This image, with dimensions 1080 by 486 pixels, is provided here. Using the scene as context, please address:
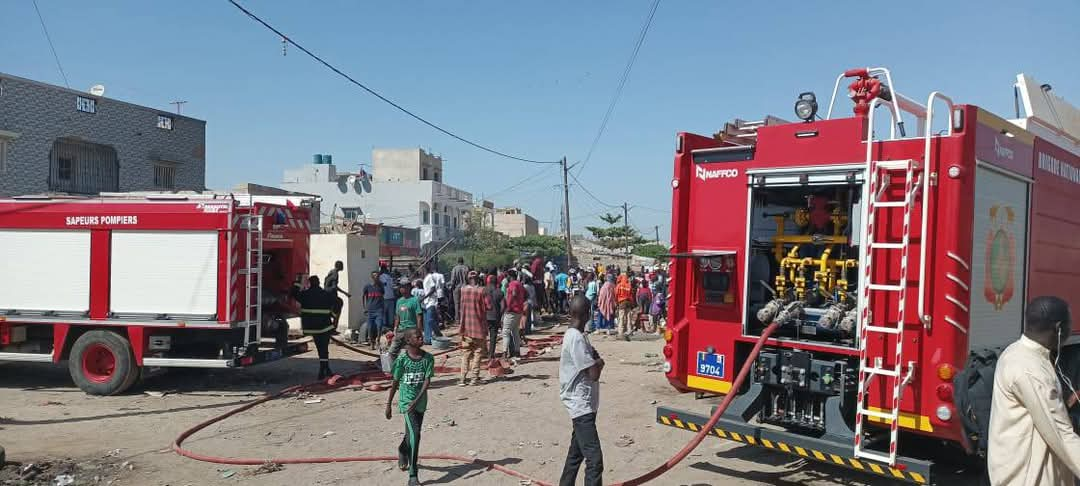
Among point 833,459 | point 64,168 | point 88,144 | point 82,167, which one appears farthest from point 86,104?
point 833,459

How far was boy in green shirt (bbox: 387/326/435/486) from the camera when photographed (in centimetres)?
663

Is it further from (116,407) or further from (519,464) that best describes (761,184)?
(116,407)


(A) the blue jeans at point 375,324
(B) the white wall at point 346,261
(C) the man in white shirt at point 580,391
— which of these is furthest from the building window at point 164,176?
(C) the man in white shirt at point 580,391

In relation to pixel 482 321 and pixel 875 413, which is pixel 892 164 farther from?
pixel 482 321

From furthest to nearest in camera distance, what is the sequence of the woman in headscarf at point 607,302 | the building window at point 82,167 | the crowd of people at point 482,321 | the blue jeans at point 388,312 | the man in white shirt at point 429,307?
the building window at point 82,167 → the woman in headscarf at point 607,302 → the man in white shirt at point 429,307 → the blue jeans at point 388,312 → the crowd of people at point 482,321

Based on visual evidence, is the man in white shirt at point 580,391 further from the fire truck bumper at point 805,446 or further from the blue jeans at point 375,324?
the blue jeans at point 375,324

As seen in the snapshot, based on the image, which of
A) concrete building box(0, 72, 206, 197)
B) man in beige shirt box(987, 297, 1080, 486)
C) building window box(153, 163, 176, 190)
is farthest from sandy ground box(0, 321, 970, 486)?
building window box(153, 163, 176, 190)

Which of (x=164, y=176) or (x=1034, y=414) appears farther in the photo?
(x=164, y=176)

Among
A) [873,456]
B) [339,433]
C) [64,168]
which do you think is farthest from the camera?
[64,168]

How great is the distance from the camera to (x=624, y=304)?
61.3 ft

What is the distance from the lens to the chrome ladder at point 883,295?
5527 millimetres

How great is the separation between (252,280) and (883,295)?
8.76 meters

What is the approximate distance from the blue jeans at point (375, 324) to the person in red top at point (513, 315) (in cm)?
310

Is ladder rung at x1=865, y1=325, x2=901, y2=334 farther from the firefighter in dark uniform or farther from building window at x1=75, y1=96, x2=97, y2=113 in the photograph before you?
building window at x1=75, y1=96, x2=97, y2=113
